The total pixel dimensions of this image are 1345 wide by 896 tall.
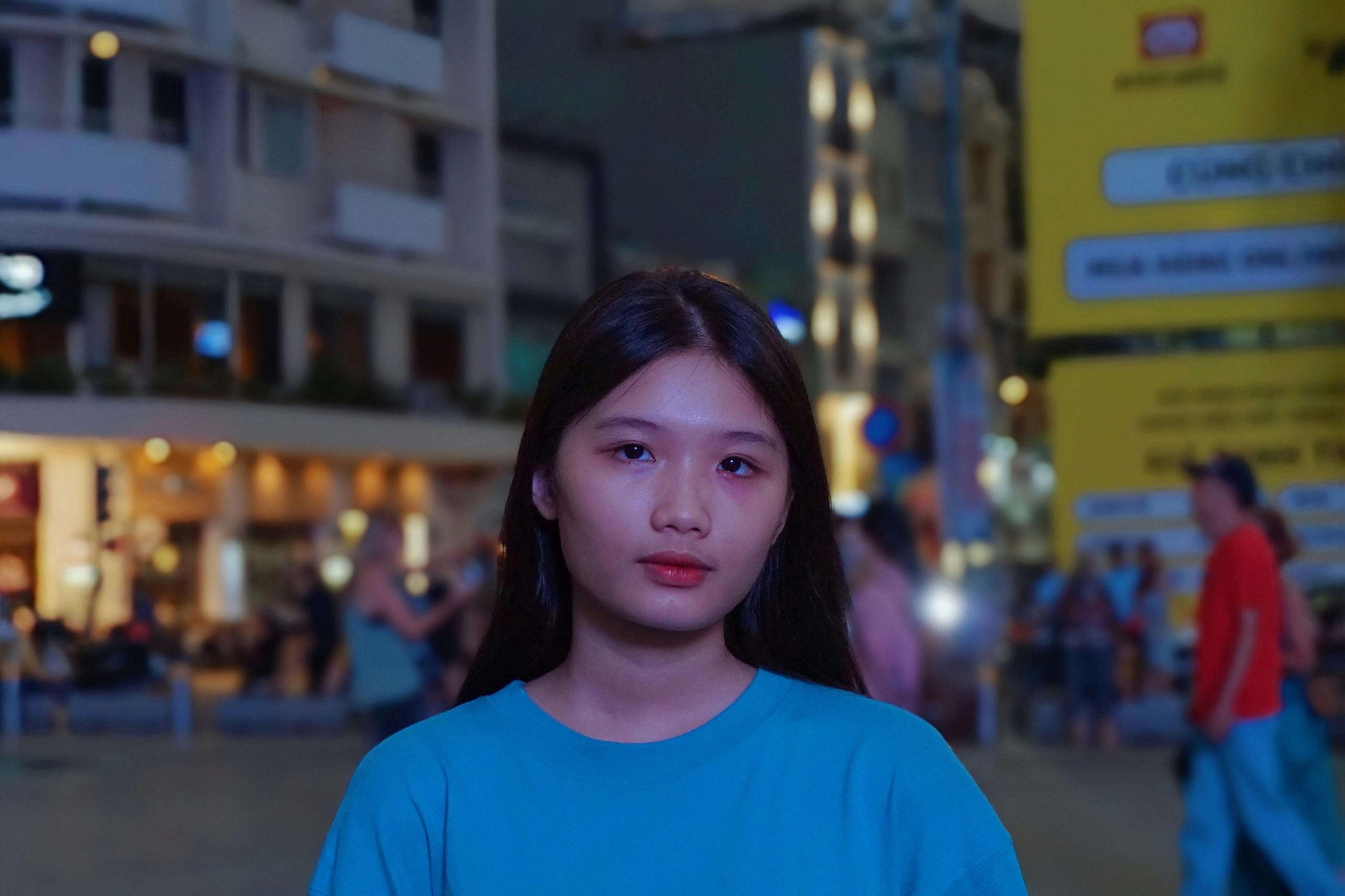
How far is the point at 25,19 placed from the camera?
3.55 meters

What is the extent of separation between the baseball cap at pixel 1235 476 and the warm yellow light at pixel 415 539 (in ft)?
9.09

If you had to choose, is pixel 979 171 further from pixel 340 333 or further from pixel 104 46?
pixel 104 46

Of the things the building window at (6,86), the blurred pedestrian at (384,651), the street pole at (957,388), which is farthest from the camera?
the street pole at (957,388)

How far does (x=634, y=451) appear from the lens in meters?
1.66

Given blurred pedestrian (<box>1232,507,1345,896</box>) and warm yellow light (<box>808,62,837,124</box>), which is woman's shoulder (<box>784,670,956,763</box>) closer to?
blurred pedestrian (<box>1232,507,1345,896</box>)

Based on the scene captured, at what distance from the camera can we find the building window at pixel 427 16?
469 centimetres

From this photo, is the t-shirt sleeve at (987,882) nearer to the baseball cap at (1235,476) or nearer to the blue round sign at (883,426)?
the baseball cap at (1235,476)

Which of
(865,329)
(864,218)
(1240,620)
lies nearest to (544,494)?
(1240,620)

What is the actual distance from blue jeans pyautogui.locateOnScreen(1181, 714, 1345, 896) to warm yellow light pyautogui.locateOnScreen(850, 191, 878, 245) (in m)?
10.6

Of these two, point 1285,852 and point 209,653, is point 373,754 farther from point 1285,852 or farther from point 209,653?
point 209,653

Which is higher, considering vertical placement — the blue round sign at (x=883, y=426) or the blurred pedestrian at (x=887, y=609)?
the blue round sign at (x=883, y=426)

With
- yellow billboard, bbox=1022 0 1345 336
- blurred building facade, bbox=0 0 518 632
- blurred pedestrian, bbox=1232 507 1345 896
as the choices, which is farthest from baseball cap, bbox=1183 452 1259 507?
blurred building facade, bbox=0 0 518 632

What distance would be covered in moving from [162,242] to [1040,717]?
34.4 ft

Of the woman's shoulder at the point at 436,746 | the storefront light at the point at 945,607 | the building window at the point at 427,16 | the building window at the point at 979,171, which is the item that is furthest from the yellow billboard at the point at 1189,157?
the storefront light at the point at 945,607
